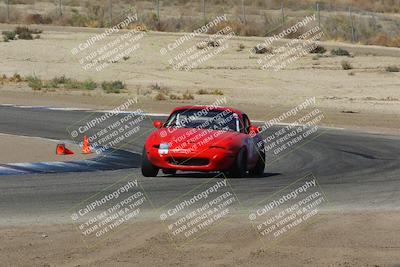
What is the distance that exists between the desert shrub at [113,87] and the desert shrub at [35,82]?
2445mm

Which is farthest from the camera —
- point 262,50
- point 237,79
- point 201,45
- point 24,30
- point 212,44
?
point 24,30

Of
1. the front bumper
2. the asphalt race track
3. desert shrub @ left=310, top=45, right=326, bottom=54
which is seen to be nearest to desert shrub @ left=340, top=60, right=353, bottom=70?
desert shrub @ left=310, top=45, right=326, bottom=54

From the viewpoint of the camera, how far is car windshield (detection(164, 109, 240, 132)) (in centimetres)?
2017

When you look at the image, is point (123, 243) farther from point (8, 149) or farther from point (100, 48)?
point (100, 48)

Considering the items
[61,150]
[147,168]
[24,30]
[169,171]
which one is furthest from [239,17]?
[147,168]

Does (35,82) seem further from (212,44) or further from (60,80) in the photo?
(212,44)

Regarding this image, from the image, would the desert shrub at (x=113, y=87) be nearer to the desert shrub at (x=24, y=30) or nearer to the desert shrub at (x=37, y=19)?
the desert shrub at (x=24, y=30)

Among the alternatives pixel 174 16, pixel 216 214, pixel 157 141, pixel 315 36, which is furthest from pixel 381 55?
pixel 216 214

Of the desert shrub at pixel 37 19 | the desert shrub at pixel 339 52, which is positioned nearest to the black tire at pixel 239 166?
the desert shrub at pixel 339 52

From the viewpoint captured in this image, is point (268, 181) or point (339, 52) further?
point (339, 52)

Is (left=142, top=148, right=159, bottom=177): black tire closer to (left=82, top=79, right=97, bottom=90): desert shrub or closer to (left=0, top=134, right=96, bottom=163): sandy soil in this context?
(left=0, top=134, right=96, bottom=163): sandy soil

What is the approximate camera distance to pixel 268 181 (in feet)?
64.1

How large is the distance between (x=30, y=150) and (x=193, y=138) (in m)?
5.16

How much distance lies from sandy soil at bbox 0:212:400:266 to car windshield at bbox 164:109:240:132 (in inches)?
232
